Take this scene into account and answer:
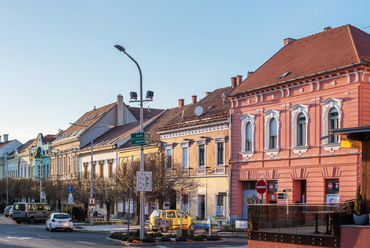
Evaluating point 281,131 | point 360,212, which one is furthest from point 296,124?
point 360,212

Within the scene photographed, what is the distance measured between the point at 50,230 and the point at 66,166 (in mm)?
35019

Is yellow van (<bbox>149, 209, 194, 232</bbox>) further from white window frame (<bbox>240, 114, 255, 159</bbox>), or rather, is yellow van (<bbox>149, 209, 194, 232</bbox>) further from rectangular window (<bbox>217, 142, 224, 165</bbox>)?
rectangular window (<bbox>217, 142, 224, 165</bbox>)

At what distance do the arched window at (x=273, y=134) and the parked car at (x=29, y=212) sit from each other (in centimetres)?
2689

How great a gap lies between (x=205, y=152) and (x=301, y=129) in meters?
10.8

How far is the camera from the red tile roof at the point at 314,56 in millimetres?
32938

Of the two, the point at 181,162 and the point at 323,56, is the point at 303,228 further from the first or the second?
the point at 181,162

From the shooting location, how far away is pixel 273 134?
122 feet

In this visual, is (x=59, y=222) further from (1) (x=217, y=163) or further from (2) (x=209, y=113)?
(2) (x=209, y=113)

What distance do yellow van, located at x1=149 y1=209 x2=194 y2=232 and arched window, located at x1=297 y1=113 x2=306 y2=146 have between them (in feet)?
29.6

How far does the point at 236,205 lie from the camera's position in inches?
1578

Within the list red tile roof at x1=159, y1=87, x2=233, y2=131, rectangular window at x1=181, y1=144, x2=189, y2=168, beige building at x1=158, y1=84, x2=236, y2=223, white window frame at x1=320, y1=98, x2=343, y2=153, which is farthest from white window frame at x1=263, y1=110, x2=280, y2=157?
rectangular window at x1=181, y1=144, x2=189, y2=168

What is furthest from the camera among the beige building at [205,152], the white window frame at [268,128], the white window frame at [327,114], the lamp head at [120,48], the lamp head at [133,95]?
the beige building at [205,152]

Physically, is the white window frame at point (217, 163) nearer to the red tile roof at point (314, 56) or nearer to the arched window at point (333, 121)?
the red tile roof at point (314, 56)

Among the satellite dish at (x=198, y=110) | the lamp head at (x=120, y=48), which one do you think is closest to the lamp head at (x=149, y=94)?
→ the lamp head at (x=120, y=48)
